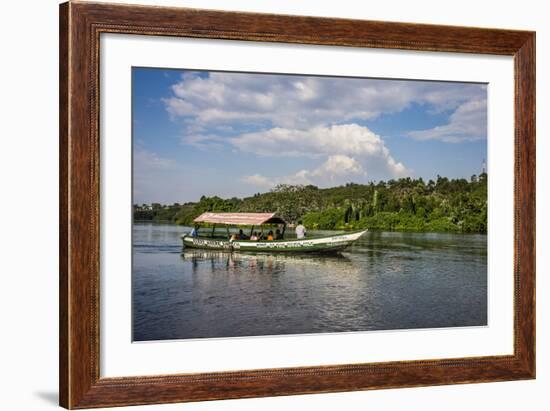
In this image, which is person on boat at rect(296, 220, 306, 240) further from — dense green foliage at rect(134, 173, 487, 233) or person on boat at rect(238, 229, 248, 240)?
person on boat at rect(238, 229, 248, 240)

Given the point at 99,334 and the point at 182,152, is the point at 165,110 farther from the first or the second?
the point at 99,334

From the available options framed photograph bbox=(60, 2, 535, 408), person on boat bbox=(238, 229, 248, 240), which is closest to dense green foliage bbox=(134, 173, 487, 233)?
framed photograph bbox=(60, 2, 535, 408)

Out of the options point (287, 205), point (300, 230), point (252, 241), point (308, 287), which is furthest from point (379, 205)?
point (252, 241)

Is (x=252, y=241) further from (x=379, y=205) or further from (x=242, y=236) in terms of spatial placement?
(x=379, y=205)

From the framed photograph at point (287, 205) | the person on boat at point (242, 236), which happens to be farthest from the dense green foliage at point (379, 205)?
the person on boat at point (242, 236)

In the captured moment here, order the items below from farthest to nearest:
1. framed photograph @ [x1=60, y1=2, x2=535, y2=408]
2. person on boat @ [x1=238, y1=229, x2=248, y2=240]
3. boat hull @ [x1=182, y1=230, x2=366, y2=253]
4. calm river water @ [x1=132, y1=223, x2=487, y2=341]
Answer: person on boat @ [x1=238, y1=229, x2=248, y2=240] < boat hull @ [x1=182, y1=230, x2=366, y2=253] < calm river water @ [x1=132, y1=223, x2=487, y2=341] < framed photograph @ [x1=60, y1=2, x2=535, y2=408]
